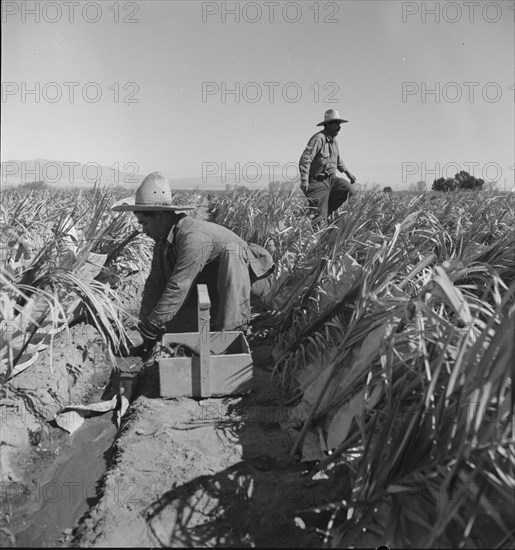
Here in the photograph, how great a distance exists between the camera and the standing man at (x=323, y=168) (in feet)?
17.4

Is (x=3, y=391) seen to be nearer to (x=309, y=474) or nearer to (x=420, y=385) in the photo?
(x=309, y=474)

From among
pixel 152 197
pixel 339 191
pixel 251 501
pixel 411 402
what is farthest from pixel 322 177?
pixel 251 501

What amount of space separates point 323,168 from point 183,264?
9.87 feet

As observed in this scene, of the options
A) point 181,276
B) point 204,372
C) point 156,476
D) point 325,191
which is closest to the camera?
point 156,476

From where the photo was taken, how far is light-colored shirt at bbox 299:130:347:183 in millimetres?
5281

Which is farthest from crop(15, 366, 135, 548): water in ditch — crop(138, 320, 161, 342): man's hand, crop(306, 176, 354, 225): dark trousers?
crop(306, 176, 354, 225): dark trousers

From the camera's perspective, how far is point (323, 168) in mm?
5430

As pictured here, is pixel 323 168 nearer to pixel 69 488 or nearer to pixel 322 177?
pixel 322 177

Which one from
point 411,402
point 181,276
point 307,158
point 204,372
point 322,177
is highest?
point 307,158

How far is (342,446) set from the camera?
68.9 inches

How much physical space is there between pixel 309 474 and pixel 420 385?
566 millimetres

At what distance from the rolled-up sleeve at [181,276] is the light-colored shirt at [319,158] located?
2611mm

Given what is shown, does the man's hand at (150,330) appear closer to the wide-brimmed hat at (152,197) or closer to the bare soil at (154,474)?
the bare soil at (154,474)

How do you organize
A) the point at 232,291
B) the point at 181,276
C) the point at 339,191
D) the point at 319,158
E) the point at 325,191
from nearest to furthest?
the point at 181,276, the point at 232,291, the point at 319,158, the point at 325,191, the point at 339,191
